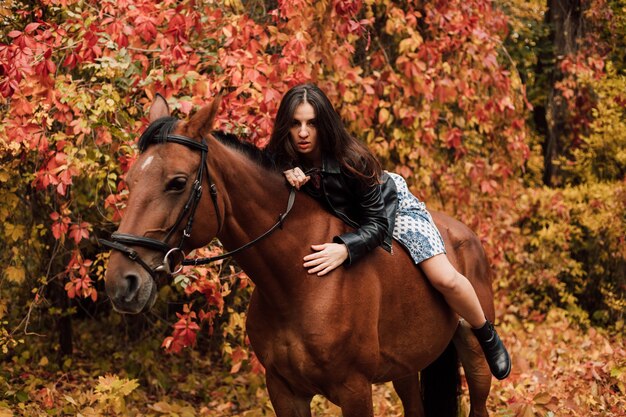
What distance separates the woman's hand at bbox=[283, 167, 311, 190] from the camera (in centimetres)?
322

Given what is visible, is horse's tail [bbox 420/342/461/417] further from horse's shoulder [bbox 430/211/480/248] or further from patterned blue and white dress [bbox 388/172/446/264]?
patterned blue and white dress [bbox 388/172/446/264]

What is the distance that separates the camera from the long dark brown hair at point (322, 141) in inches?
131

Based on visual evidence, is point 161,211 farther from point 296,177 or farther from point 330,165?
point 330,165

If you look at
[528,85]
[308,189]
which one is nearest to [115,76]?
[308,189]

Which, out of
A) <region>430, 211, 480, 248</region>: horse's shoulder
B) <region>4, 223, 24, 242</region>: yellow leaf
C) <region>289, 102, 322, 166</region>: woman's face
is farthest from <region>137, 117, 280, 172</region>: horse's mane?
<region>4, 223, 24, 242</region>: yellow leaf

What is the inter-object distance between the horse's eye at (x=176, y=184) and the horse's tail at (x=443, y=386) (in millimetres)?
2469

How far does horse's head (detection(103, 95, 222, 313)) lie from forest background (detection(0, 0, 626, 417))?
1.56 m

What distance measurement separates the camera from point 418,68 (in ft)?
19.6

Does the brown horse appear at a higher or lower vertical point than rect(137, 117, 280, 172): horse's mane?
lower

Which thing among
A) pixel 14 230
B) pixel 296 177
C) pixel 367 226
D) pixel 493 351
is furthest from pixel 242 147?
pixel 14 230

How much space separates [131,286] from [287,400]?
1.21m

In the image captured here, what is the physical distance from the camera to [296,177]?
3.23 m

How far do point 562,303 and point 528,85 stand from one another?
4.37m

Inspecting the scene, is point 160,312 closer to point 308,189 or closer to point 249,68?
point 249,68
